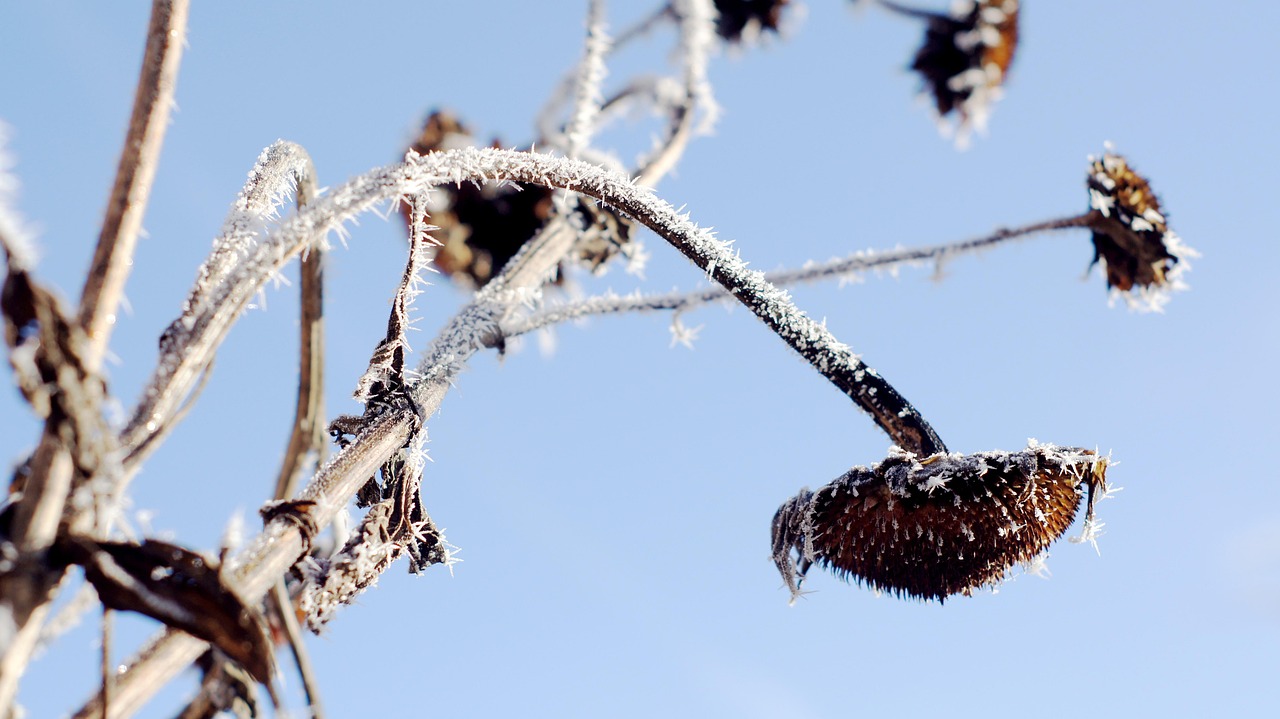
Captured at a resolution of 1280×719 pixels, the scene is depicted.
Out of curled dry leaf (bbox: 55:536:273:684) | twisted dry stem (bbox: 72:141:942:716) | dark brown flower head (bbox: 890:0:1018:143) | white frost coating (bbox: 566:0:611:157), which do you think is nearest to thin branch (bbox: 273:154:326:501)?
twisted dry stem (bbox: 72:141:942:716)

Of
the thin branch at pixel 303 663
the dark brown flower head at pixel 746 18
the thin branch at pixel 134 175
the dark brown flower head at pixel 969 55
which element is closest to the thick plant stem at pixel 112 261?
the thin branch at pixel 134 175

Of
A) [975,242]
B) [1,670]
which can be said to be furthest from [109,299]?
[975,242]

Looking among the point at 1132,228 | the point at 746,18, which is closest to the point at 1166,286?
the point at 1132,228

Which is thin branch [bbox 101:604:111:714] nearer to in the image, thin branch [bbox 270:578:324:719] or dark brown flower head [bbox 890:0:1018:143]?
thin branch [bbox 270:578:324:719]

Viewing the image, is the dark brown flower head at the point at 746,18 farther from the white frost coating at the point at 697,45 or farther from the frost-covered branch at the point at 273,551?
the frost-covered branch at the point at 273,551

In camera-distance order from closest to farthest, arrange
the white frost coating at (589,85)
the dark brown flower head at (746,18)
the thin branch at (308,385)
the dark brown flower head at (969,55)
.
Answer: the thin branch at (308,385) → the white frost coating at (589,85) → the dark brown flower head at (969,55) → the dark brown flower head at (746,18)

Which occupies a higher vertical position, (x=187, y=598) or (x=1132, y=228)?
(x=1132, y=228)

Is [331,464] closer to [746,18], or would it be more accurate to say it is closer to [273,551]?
[273,551]
